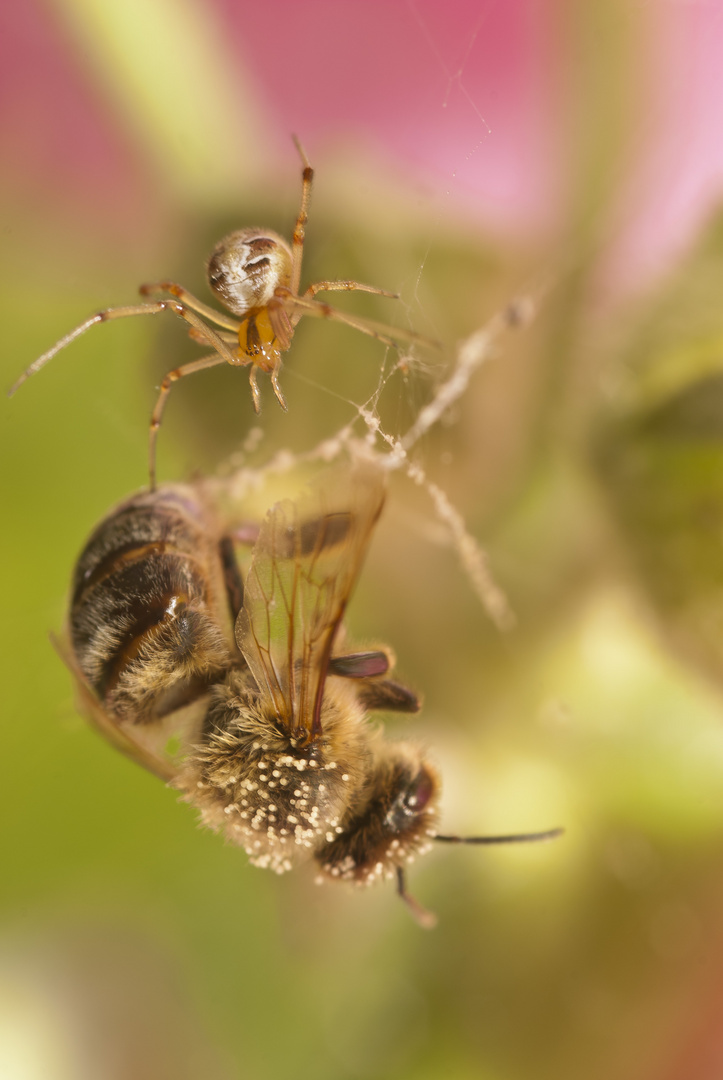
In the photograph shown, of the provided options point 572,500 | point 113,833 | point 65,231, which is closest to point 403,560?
point 572,500

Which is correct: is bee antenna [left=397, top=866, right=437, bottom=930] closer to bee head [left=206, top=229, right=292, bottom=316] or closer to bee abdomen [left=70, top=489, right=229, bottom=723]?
bee abdomen [left=70, top=489, right=229, bottom=723]

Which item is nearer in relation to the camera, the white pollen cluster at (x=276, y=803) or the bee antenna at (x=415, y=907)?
the white pollen cluster at (x=276, y=803)

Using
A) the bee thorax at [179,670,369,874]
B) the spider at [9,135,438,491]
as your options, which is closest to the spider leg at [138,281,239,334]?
the spider at [9,135,438,491]

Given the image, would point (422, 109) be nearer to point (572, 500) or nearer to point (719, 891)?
point (572, 500)

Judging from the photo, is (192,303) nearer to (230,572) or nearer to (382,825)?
(230,572)

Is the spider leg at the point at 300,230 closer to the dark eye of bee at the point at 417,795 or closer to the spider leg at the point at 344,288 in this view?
the spider leg at the point at 344,288

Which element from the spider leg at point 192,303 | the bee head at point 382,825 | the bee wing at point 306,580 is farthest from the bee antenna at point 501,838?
the spider leg at point 192,303

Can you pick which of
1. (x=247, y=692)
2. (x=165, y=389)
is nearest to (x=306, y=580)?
(x=247, y=692)
